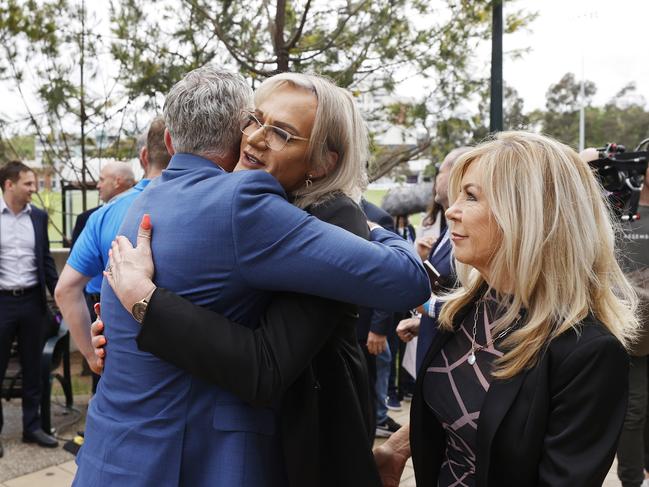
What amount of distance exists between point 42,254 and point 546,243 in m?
4.69

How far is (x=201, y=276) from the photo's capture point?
59.6 inches

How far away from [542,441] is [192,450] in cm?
82

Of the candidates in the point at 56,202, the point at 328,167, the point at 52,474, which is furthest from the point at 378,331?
the point at 56,202

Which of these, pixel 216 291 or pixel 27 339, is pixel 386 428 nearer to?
pixel 27 339

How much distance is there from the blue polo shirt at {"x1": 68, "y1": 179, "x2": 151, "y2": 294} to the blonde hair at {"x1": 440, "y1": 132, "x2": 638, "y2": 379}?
7.23ft

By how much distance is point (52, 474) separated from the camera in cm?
456

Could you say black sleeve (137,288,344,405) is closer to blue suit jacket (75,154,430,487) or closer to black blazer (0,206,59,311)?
blue suit jacket (75,154,430,487)

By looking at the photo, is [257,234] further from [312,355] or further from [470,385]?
[470,385]

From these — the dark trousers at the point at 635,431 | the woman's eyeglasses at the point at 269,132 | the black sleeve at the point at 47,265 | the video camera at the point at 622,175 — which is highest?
the woman's eyeglasses at the point at 269,132

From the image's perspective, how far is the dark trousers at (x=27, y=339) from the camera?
5129 millimetres

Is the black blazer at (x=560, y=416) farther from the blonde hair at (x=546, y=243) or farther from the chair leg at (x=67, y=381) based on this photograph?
the chair leg at (x=67, y=381)

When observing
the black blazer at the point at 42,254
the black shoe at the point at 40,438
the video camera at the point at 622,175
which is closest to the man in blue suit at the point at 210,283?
the video camera at the point at 622,175

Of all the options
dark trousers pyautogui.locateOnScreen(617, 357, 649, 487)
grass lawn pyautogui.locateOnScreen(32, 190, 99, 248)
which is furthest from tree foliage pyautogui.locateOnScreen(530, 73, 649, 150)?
dark trousers pyautogui.locateOnScreen(617, 357, 649, 487)

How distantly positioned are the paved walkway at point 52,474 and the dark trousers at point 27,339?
266 millimetres
